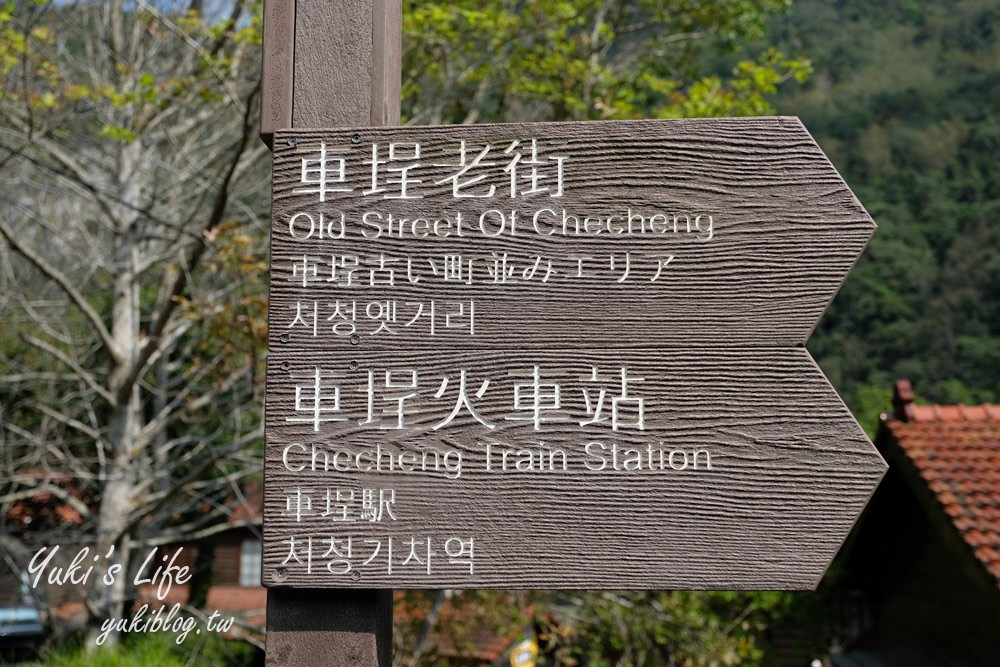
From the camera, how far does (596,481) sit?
1.80 meters

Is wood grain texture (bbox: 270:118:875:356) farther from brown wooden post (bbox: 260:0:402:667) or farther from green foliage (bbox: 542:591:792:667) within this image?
green foliage (bbox: 542:591:792:667)

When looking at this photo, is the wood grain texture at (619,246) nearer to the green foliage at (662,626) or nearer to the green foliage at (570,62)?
the green foliage at (570,62)

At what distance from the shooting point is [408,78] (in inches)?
320

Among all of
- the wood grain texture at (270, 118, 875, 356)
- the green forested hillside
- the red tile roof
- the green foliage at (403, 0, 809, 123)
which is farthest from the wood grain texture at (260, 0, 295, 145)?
the green forested hillside

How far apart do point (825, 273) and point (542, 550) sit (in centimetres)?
81

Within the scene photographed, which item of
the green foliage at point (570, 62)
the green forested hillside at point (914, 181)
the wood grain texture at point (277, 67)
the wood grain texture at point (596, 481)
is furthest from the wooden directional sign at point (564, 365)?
the green forested hillside at point (914, 181)

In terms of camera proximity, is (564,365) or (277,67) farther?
(277,67)

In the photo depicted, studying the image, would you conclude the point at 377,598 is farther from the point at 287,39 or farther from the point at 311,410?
the point at 287,39

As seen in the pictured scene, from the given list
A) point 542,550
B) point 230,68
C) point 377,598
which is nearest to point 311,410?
point 377,598

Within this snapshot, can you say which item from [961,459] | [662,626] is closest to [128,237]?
[662,626]

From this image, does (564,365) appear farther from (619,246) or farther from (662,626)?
(662,626)

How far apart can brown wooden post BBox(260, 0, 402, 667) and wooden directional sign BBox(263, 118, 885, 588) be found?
103mm

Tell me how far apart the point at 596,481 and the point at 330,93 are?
105 centimetres

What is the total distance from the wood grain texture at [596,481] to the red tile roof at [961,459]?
4.11 m
